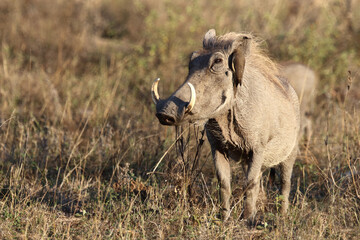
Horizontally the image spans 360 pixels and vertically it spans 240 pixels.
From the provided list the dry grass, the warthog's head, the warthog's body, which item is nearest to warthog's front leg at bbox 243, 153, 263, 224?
the dry grass

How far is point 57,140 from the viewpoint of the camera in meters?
4.82

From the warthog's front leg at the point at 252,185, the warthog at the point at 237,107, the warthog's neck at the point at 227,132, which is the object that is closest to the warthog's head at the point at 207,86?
the warthog at the point at 237,107

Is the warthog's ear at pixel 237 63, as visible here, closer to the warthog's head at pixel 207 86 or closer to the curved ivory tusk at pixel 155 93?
the warthog's head at pixel 207 86

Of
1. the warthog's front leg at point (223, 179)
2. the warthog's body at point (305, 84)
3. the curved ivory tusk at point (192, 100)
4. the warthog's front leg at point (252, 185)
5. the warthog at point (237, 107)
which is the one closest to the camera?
the curved ivory tusk at point (192, 100)

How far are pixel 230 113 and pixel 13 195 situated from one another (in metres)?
1.69

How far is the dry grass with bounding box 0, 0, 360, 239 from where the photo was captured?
3463 millimetres

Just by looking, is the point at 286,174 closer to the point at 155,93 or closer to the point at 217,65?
the point at 217,65

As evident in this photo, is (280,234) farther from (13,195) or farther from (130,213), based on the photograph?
(13,195)

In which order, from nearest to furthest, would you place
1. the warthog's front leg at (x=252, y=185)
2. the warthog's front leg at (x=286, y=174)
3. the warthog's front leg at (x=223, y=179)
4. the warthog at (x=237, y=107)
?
the warthog at (x=237, y=107), the warthog's front leg at (x=252, y=185), the warthog's front leg at (x=223, y=179), the warthog's front leg at (x=286, y=174)

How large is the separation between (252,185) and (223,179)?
0.21 metres

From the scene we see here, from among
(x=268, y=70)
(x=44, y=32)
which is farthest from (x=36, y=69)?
(x=268, y=70)

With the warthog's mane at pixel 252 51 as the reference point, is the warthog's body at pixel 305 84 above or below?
below

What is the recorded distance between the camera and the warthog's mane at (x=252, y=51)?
3.17 meters

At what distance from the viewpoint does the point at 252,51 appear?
3.65 m
